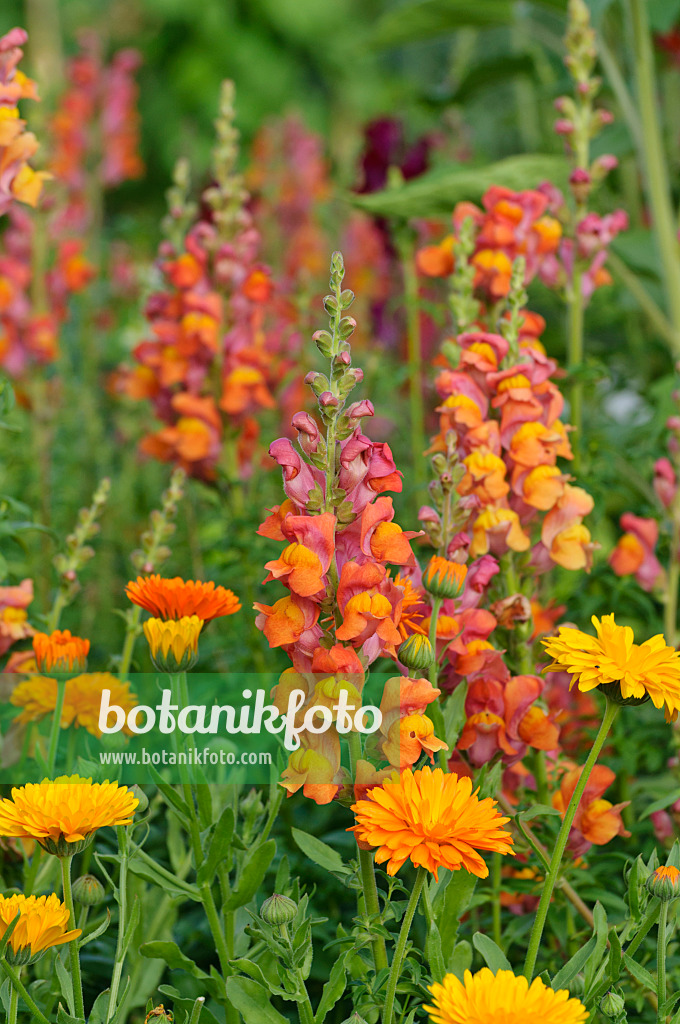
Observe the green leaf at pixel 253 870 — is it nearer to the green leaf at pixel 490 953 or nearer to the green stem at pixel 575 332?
the green leaf at pixel 490 953

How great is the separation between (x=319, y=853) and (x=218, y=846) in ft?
0.26

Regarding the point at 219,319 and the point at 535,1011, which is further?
the point at 219,319

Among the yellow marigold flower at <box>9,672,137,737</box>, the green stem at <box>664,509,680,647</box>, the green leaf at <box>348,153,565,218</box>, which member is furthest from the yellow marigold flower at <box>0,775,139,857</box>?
the green leaf at <box>348,153,565,218</box>

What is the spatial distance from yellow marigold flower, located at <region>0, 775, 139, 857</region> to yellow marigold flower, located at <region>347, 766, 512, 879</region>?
165mm

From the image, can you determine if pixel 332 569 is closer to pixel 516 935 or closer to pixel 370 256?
pixel 516 935

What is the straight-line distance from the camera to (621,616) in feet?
5.08

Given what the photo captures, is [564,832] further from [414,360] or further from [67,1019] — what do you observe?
[414,360]

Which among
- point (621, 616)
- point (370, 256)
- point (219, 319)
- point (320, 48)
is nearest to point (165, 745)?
point (219, 319)

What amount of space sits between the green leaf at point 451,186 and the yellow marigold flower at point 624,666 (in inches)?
35.4

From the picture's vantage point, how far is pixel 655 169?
158 centimetres

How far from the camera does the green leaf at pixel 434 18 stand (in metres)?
1.73

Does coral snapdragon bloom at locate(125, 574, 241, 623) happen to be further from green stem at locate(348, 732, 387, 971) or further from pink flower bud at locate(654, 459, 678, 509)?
pink flower bud at locate(654, 459, 678, 509)

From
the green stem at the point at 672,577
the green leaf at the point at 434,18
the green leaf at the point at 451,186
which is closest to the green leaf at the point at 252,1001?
the green stem at the point at 672,577

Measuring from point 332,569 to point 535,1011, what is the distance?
32 centimetres
